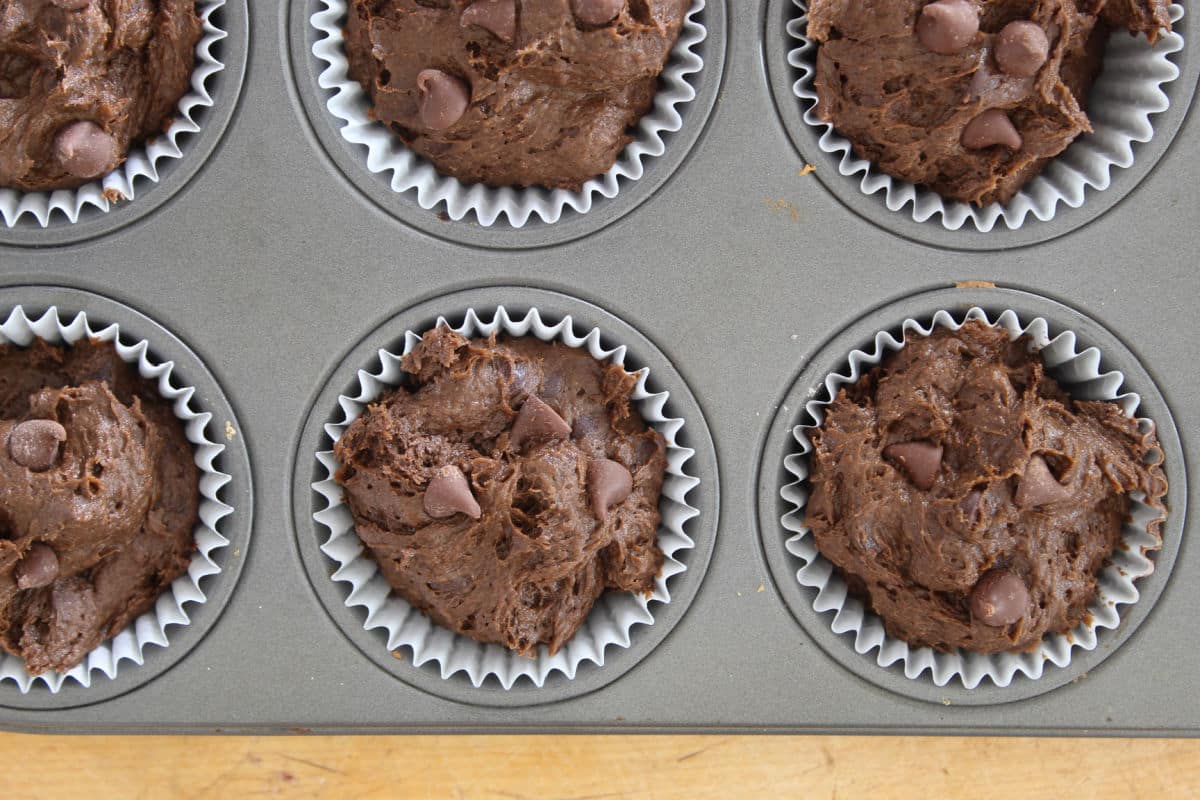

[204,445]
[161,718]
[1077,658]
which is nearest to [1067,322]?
[1077,658]

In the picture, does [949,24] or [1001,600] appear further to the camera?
[1001,600]

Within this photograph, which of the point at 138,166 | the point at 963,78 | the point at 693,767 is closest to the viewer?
the point at 963,78

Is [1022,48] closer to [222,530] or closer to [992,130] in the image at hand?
[992,130]

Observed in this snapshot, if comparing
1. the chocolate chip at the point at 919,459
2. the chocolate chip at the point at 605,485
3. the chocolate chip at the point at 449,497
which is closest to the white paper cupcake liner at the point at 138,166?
the chocolate chip at the point at 449,497

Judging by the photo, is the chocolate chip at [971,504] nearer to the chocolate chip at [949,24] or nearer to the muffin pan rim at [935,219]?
the muffin pan rim at [935,219]

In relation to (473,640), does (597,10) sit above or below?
above

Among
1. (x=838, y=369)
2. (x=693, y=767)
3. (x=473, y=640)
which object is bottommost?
(x=693, y=767)

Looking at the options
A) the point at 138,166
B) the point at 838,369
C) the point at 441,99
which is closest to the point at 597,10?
the point at 441,99
